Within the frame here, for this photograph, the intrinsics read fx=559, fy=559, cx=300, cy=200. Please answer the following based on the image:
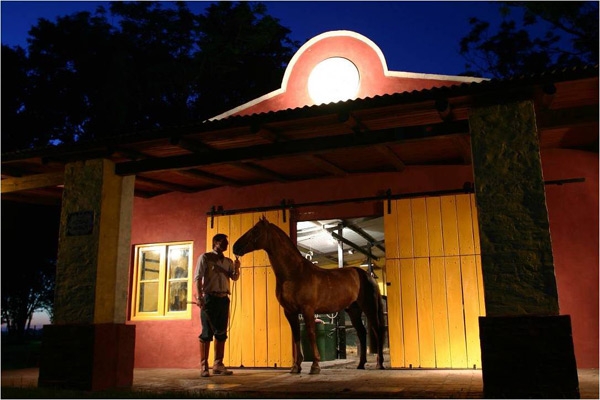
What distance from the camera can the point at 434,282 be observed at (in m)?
8.55

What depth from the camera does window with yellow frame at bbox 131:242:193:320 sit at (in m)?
10.1

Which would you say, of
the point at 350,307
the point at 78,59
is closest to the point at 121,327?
the point at 350,307

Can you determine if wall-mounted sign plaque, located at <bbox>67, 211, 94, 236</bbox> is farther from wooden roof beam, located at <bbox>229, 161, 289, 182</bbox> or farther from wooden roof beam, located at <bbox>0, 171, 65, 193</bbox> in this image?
wooden roof beam, located at <bbox>229, 161, 289, 182</bbox>

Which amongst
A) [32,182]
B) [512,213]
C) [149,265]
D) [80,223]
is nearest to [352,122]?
[512,213]

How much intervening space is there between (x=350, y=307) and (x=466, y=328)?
6.64ft

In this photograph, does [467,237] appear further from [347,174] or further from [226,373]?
[226,373]

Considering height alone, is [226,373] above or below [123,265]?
below

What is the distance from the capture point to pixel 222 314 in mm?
8117

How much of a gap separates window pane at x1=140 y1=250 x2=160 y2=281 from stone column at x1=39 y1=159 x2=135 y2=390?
312cm

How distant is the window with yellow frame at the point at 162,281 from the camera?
33.2ft

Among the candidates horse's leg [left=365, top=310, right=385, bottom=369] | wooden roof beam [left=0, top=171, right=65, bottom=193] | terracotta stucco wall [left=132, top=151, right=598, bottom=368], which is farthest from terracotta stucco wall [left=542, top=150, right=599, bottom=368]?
wooden roof beam [left=0, top=171, right=65, bottom=193]

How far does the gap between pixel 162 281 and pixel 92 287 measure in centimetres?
325

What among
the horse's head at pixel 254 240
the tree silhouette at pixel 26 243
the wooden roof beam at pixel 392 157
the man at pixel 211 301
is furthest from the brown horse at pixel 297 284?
the tree silhouette at pixel 26 243

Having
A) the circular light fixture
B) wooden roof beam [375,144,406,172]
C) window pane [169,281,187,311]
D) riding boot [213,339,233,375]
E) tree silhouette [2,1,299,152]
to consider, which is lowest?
riding boot [213,339,233,375]
